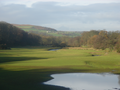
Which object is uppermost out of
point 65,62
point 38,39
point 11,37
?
point 11,37

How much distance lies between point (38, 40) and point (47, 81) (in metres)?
131

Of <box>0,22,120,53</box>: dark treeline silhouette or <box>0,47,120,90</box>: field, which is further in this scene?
<box>0,22,120,53</box>: dark treeline silhouette

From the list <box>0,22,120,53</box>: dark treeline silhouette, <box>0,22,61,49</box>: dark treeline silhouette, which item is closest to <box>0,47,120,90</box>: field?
<box>0,22,120,53</box>: dark treeline silhouette

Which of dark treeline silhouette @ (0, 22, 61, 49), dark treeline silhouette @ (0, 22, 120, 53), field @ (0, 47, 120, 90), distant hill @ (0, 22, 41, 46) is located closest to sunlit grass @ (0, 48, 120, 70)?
field @ (0, 47, 120, 90)

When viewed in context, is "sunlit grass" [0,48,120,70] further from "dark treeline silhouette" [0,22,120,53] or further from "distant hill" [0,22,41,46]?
"distant hill" [0,22,41,46]

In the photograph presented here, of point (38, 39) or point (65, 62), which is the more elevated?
point (38, 39)

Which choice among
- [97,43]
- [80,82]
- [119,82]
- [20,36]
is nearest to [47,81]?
[80,82]

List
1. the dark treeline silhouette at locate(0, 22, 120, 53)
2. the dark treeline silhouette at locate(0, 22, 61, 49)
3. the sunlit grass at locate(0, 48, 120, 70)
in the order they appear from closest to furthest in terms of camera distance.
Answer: the sunlit grass at locate(0, 48, 120, 70)
the dark treeline silhouette at locate(0, 22, 120, 53)
the dark treeline silhouette at locate(0, 22, 61, 49)

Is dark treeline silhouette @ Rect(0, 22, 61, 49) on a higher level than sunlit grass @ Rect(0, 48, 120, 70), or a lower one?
higher

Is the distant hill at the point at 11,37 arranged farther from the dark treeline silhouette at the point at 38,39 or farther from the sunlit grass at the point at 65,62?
the sunlit grass at the point at 65,62

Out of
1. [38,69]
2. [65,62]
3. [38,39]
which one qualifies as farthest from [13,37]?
[38,69]

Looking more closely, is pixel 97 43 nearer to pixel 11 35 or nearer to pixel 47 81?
pixel 11 35

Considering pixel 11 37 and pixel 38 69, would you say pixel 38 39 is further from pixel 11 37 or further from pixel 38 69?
pixel 38 69

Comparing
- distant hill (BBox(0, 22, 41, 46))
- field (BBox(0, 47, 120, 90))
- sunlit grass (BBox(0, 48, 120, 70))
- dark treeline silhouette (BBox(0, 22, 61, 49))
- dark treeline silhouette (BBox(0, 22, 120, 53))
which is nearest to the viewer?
field (BBox(0, 47, 120, 90))
